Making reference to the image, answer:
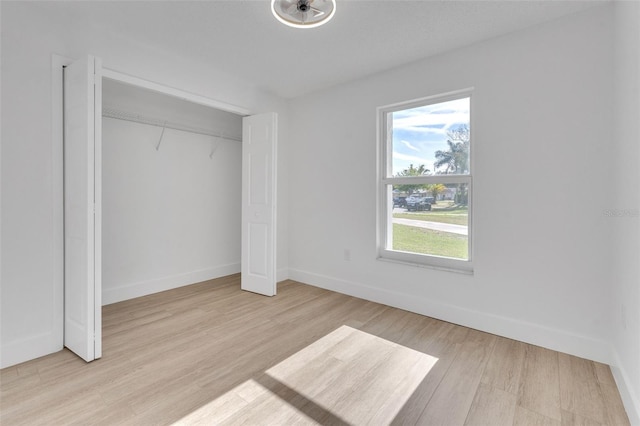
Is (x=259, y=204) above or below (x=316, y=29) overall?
below

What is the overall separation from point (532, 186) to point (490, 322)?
1249 millimetres

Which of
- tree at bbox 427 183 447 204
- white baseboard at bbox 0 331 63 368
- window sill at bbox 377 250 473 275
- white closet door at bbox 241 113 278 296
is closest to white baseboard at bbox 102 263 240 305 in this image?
white closet door at bbox 241 113 278 296

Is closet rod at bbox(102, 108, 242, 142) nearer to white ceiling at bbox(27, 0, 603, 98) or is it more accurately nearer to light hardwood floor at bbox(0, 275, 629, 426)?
white ceiling at bbox(27, 0, 603, 98)

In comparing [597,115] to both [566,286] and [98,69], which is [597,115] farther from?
[98,69]

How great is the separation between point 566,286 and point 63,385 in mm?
3640

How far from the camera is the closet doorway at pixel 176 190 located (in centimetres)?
341

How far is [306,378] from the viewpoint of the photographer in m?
2.01

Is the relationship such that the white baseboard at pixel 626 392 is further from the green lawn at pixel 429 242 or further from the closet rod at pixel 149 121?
the closet rod at pixel 149 121

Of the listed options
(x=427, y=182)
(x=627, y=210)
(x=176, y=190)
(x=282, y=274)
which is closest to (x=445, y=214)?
(x=427, y=182)

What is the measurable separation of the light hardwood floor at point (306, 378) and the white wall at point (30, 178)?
285 millimetres

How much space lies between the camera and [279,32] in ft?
8.77

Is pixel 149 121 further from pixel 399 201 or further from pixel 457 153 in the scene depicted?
pixel 457 153

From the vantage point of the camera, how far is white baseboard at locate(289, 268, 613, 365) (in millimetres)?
2275

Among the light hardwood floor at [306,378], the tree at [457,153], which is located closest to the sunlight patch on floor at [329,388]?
the light hardwood floor at [306,378]
